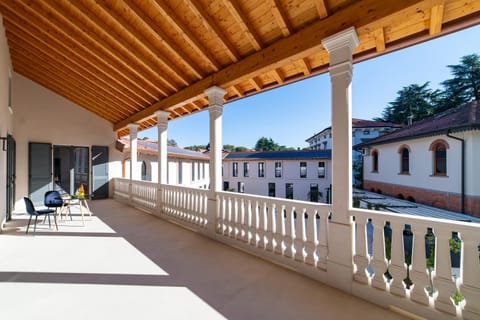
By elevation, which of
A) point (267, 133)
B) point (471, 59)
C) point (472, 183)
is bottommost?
point (472, 183)

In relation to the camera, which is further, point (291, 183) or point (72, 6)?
point (291, 183)

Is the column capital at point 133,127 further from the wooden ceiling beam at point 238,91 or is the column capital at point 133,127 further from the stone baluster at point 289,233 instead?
the stone baluster at point 289,233

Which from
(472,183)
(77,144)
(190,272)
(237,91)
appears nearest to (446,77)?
(472,183)

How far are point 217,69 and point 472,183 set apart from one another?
8820mm

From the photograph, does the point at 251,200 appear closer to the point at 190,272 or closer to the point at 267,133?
the point at 190,272

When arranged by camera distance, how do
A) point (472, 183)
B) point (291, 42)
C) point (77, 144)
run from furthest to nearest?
point (77, 144) → point (472, 183) → point (291, 42)

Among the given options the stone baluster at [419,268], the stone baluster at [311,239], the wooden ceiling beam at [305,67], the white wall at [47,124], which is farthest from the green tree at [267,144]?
the stone baluster at [419,268]

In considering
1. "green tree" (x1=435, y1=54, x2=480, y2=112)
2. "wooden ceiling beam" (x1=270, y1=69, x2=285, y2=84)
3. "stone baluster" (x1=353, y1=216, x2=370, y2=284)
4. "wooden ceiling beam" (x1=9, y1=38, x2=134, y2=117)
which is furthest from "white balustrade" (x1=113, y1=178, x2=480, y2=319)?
"green tree" (x1=435, y1=54, x2=480, y2=112)

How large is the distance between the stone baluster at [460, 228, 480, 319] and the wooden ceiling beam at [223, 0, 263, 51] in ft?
10.0

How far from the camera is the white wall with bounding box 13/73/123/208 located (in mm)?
6859

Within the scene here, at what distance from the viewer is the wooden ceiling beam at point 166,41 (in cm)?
310

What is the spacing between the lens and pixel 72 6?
3379 millimetres

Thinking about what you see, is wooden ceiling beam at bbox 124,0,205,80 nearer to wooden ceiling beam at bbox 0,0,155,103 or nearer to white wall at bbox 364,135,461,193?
wooden ceiling beam at bbox 0,0,155,103

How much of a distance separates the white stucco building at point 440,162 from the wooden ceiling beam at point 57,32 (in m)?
10.2
